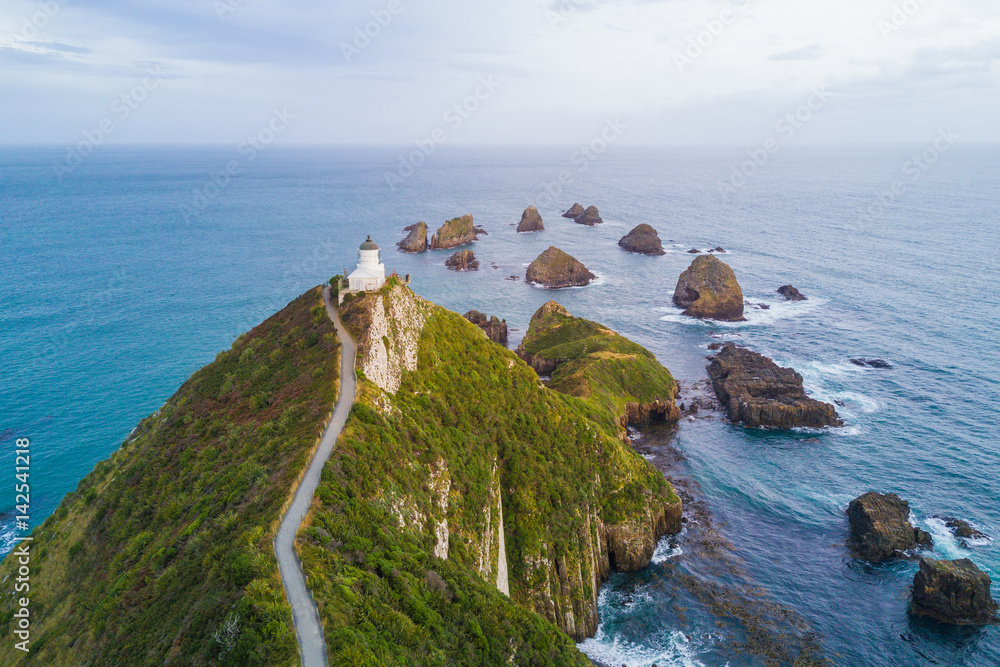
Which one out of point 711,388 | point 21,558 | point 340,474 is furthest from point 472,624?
point 711,388

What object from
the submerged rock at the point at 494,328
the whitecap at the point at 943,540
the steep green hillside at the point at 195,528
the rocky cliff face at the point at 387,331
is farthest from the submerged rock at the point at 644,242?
the steep green hillside at the point at 195,528

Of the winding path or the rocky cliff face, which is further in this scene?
the rocky cliff face

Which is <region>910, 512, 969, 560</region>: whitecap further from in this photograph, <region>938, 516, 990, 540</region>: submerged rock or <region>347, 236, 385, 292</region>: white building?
<region>347, 236, 385, 292</region>: white building

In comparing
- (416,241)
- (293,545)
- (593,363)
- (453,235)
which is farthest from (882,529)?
(453,235)

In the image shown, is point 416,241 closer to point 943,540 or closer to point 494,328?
point 494,328

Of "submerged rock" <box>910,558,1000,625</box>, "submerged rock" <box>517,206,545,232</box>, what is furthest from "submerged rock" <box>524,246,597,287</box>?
"submerged rock" <box>910,558,1000,625</box>

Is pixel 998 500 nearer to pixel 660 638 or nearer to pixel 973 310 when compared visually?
pixel 660 638

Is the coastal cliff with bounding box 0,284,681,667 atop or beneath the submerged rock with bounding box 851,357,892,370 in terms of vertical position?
atop
